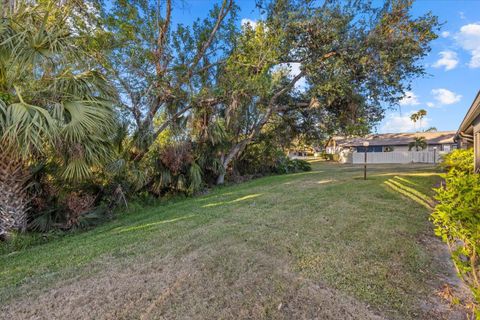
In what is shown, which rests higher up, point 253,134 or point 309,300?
point 253,134

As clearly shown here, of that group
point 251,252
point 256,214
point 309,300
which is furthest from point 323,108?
point 309,300

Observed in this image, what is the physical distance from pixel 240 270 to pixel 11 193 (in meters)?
4.74

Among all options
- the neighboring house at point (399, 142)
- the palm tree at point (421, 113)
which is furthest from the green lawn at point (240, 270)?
the palm tree at point (421, 113)

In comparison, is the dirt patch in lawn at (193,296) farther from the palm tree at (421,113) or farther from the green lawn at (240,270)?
the palm tree at (421,113)

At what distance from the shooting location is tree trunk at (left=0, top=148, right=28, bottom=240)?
442cm

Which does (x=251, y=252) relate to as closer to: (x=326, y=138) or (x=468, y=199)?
(x=468, y=199)

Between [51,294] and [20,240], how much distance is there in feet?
9.75

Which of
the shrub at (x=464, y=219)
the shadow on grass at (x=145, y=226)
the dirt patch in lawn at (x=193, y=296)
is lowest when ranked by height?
the shadow on grass at (x=145, y=226)

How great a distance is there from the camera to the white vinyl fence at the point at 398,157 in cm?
2284

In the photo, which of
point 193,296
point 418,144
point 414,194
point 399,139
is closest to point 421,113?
point 399,139

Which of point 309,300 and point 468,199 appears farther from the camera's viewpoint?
point 309,300

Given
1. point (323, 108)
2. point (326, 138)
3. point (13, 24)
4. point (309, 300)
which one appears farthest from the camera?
point (326, 138)

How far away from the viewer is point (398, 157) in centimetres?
2392

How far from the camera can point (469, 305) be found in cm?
214
